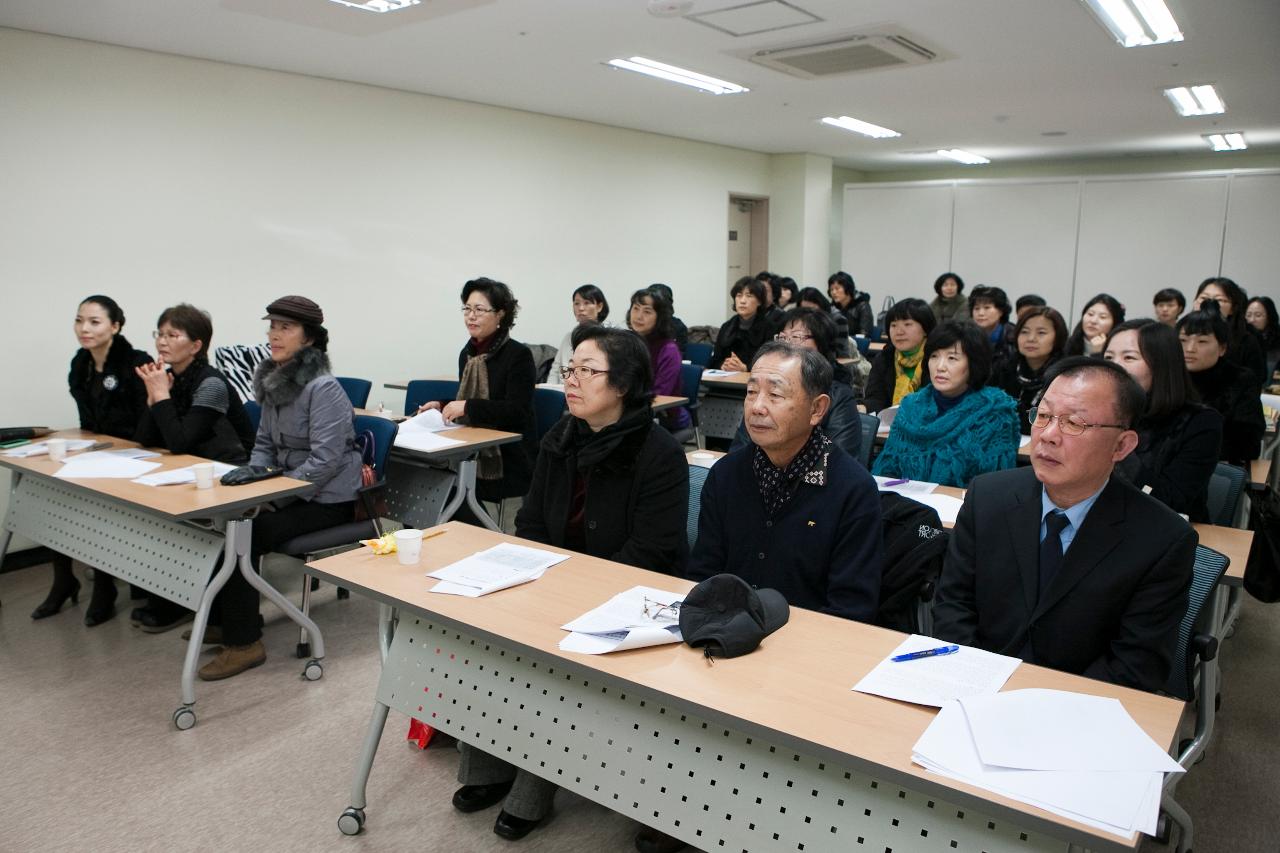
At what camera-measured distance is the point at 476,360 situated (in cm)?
446

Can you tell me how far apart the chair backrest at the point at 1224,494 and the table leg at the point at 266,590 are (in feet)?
11.3

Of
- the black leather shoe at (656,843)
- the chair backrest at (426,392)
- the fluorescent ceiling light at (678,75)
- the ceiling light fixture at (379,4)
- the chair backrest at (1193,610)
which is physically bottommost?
the black leather shoe at (656,843)

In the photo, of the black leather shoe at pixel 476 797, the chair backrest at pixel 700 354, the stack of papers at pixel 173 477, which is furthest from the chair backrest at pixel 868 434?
the chair backrest at pixel 700 354

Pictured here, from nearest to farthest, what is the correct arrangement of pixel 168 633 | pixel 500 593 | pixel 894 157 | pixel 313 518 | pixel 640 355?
1. pixel 500 593
2. pixel 640 355
3. pixel 313 518
4. pixel 168 633
5. pixel 894 157

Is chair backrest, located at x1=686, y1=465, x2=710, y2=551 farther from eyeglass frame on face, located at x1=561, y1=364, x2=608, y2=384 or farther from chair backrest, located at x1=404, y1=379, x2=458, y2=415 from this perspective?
chair backrest, located at x1=404, y1=379, x2=458, y2=415

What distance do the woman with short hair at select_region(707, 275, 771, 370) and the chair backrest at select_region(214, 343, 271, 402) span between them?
3.46 metres

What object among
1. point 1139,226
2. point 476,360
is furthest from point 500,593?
point 1139,226

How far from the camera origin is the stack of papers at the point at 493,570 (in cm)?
217

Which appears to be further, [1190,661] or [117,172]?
[117,172]

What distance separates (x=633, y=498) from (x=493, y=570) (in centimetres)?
52

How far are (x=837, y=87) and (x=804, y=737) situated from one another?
613cm

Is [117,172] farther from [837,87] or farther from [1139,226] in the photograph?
[1139,226]

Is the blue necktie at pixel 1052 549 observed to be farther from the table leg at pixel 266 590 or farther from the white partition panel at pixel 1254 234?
the white partition panel at pixel 1254 234

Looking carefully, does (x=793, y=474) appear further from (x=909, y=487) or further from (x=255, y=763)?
(x=255, y=763)
